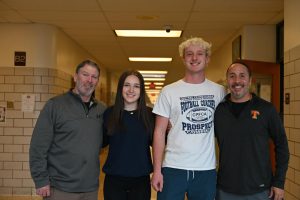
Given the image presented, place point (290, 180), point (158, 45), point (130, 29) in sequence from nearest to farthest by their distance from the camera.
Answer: point (290, 180)
point (130, 29)
point (158, 45)

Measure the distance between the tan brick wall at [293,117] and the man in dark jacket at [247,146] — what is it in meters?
1.36

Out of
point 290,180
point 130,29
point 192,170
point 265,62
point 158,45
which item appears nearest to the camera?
point 192,170

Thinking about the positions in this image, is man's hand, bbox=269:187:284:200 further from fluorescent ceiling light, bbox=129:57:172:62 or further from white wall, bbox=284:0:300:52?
fluorescent ceiling light, bbox=129:57:172:62

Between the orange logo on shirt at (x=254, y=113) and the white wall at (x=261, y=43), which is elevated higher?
the white wall at (x=261, y=43)

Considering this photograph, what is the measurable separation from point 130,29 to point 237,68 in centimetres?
334

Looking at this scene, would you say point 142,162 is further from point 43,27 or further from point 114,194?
point 43,27

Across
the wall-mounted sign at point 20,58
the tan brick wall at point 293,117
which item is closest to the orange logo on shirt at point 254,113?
the tan brick wall at point 293,117

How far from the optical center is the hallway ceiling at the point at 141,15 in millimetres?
4035

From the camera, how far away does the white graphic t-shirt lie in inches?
84.5

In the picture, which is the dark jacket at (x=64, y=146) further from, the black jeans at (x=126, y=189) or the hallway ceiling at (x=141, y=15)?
the hallway ceiling at (x=141, y=15)

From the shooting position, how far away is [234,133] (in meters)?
2.15

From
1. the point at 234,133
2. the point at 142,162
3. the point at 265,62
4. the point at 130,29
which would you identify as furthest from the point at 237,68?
the point at 130,29

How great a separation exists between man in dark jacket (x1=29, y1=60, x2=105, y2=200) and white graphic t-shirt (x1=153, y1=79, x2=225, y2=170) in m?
0.46

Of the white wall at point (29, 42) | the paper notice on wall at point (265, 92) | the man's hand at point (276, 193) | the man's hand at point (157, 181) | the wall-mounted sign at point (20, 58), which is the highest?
the white wall at point (29, 42)
